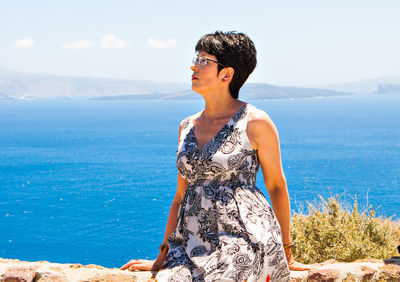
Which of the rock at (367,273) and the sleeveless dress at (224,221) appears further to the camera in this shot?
the rock at (367,273)

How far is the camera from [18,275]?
7.91 ft

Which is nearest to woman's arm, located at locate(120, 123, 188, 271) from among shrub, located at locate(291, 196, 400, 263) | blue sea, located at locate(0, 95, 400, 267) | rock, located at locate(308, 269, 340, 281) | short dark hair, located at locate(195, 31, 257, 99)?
short dark hair, located at locate(195, 31, 257, 99)

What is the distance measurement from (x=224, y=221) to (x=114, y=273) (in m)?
0.69

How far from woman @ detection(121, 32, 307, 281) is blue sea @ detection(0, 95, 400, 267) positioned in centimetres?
1062

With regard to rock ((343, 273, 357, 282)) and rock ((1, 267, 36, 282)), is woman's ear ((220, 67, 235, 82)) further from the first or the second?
rock ((1, 267, 36, 282))

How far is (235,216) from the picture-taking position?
83.2 inches

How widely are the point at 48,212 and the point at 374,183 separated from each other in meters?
29.8

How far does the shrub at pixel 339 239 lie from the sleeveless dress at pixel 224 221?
2.39m

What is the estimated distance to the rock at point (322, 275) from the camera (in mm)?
2412

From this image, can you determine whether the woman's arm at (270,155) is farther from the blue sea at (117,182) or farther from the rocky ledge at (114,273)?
the blue sea at (117,182)

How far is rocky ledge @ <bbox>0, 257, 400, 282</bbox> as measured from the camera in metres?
2.39

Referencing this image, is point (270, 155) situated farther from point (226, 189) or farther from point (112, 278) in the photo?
point (112, 278)

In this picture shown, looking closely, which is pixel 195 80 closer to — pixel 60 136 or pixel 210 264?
pixel 210 264

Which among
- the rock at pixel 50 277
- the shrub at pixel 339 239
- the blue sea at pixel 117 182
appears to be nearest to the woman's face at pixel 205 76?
the rock at pixel 50 277
